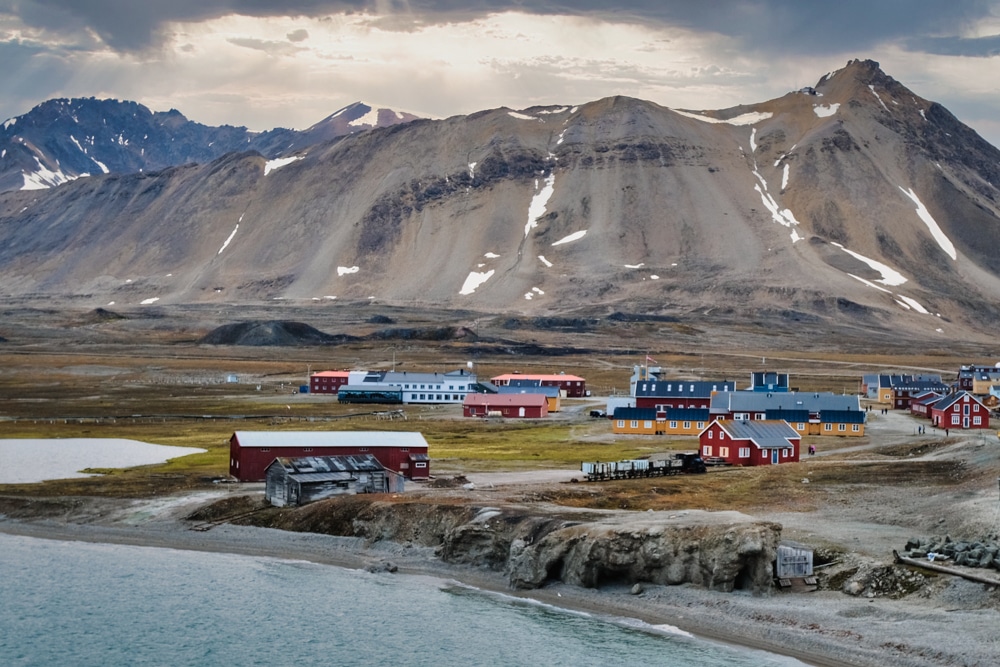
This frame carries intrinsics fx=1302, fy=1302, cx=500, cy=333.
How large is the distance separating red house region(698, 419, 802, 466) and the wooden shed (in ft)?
71.2

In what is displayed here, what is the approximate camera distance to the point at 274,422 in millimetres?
94938

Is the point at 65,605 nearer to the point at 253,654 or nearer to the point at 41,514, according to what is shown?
the point at 253,654

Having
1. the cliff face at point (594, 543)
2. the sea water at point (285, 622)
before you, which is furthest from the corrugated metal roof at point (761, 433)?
the sea water at point (285, 622)

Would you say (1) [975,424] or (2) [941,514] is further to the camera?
(1) [975,424]

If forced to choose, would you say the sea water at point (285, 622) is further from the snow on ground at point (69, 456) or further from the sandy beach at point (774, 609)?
the snow on ground at point (69, 456)

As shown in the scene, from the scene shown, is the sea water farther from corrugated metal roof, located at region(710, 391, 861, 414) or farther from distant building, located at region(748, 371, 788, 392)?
distant building, located at region(748, 371, 788, 392)

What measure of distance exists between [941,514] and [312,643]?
82.1 ft

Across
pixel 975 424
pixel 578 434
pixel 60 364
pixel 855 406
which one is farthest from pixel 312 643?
pixel 60 364

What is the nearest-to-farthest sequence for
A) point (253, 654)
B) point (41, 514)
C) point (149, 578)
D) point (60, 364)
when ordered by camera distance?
point (253, 654) → point (149, 578) → point (41, 514) → point (60, 364)

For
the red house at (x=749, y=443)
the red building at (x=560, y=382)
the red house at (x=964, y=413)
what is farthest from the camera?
the red building at (x=560, y=382)

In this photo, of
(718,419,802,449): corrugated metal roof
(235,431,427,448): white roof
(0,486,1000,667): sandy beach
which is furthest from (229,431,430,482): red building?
(718,419,802,449): corrugated metal roof

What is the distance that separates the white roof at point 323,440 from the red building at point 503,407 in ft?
129

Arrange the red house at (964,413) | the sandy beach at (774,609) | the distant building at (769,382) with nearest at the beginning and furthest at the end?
the sandy beach at (774,609) < the red house at (964,413) < the distant building at (769,382)

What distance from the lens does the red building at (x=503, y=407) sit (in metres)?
106
